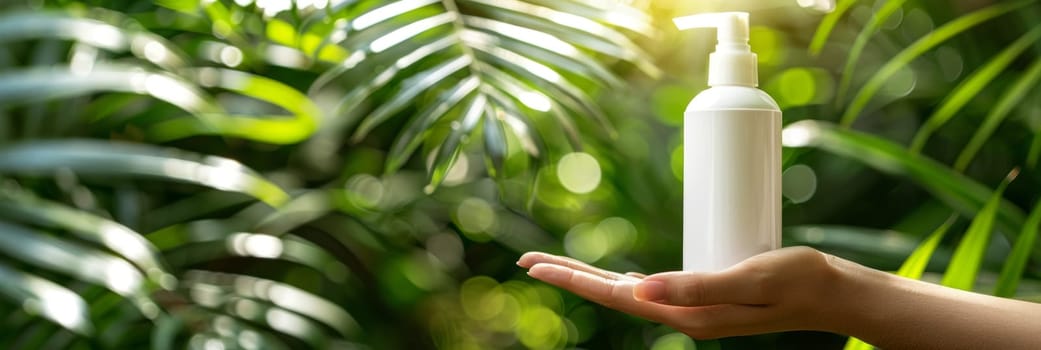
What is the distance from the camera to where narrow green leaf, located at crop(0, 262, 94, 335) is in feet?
1.93

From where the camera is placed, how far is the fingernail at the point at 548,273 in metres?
0.42

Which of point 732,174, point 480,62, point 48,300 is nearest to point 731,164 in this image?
point 732,174

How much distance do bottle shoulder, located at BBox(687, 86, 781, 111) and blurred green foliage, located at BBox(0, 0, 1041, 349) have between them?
0.59ft

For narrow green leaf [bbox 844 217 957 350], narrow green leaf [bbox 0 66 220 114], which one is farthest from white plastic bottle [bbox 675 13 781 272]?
narrow green leaf [bbox 0 66 220 114]

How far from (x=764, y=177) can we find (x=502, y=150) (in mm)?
199

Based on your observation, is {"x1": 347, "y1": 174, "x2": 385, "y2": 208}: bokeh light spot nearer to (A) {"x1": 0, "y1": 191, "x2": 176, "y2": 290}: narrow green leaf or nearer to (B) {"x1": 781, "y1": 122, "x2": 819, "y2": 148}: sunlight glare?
(A) {"x1": 0, "y1": 191, "x2": 176, "y2": 290}: narrow green leaf

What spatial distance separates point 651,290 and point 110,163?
450 mm

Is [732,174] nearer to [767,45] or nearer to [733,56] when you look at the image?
[733,56]

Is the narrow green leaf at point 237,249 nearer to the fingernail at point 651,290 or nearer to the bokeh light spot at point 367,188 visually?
the bokeh light spot at point 367,188

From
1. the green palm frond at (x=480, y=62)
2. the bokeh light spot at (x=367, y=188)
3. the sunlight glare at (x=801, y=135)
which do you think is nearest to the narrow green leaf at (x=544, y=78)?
the green palm frond at (x=480, y=62)

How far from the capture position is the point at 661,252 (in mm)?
909

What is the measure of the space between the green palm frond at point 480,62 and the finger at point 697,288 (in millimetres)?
226

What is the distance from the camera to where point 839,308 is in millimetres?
431

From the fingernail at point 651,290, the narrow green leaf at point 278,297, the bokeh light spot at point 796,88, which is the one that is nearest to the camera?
the fingernail at point 651,290
